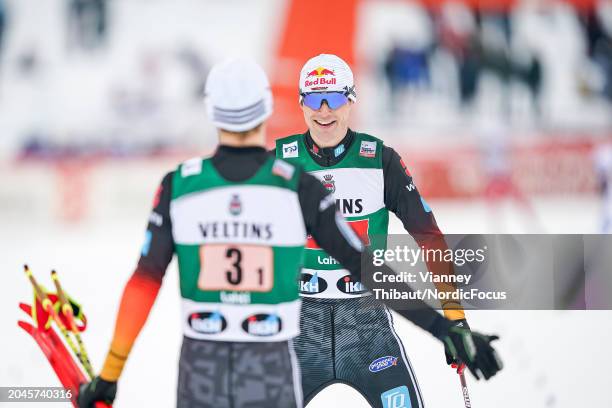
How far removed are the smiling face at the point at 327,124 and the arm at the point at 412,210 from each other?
0.23m

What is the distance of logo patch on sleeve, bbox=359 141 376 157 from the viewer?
392 cm

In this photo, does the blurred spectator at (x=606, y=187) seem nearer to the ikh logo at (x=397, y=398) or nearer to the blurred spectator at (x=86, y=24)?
the ikh logo at (x=397, y=398)

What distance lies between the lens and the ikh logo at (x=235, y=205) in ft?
8.71

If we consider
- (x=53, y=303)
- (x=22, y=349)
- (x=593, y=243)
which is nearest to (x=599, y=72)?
(x=593, y=243)

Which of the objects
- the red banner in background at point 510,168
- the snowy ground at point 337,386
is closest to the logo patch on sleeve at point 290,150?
the snowy ground at point 337,386

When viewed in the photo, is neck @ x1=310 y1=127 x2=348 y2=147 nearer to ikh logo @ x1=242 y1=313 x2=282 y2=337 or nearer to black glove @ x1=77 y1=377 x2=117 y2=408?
ikh logo @ x1=242 y1=313 x2=282 y2=337

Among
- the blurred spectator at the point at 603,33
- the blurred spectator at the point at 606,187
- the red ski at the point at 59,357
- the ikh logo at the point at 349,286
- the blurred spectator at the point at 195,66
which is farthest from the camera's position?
the blurred spectator at the point at 603,33

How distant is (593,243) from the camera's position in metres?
8.41

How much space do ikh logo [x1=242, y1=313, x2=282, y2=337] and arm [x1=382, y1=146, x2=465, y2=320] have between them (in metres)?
1.08

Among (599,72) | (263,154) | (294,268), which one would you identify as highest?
(599,72)

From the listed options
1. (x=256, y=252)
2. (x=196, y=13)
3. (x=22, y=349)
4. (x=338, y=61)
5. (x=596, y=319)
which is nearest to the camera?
(x=256, y=252)

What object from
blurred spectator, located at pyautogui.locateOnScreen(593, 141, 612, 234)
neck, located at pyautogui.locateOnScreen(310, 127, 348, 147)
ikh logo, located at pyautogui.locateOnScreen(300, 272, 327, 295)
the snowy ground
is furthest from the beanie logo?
blurred spectator, located at pyautogui.locateOnScreen(593, 141, 612, 234)

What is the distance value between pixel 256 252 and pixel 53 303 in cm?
118

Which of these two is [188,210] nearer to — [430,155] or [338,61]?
[338,61]
